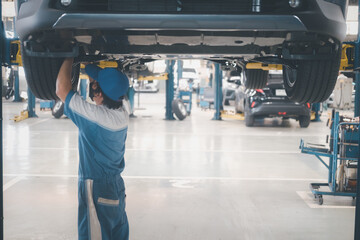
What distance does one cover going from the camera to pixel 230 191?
4.54 m

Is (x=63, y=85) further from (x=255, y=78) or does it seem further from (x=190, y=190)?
(x=255, y=78)

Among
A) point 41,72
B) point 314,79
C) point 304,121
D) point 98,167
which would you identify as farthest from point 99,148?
point 304,121

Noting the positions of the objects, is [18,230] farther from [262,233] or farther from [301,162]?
[301,162]

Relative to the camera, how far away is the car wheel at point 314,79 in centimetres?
265

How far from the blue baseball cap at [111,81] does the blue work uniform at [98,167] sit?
96 mm

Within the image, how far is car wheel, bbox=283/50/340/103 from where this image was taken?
2652 millimetres

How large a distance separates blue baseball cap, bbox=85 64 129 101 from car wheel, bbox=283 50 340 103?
1.20 meters

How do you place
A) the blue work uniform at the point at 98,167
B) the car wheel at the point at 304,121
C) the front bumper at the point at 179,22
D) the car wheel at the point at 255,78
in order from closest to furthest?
1. the front bumper at the point at 179,22
2. the blue work uniform at the point at 98,167
3. the car wheel at the point at 255,78
4. the car wheel at the point at 304,121

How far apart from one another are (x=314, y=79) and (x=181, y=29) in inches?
46.2

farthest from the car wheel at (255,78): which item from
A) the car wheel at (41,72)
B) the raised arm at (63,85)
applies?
the raised arm at (63,85)

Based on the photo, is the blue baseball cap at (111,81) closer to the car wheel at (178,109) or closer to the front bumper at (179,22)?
the front bumper at (179,22)

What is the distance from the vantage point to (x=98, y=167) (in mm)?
2371

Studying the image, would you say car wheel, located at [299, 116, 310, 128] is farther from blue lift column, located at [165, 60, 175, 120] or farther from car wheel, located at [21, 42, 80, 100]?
car wheel, located at [21, 42, 80, 100]

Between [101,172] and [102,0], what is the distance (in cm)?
97
